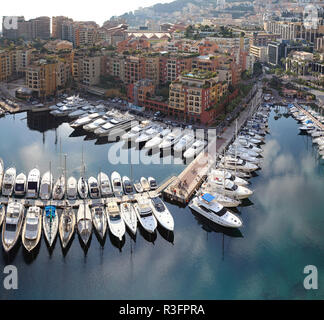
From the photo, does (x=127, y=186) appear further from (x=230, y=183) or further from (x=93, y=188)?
(x=230, y=183)

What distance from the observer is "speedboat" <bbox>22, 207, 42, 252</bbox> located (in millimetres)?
23344

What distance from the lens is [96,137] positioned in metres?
41.0

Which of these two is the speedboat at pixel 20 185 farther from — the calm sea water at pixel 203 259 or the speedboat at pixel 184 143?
the speedboat at pixel 184 143

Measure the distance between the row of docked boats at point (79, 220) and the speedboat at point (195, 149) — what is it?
8.89 m

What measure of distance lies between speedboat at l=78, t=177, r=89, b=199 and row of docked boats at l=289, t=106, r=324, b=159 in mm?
20805

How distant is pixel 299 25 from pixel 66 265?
82.7m

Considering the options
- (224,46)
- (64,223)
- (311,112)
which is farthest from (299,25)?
(64,223)

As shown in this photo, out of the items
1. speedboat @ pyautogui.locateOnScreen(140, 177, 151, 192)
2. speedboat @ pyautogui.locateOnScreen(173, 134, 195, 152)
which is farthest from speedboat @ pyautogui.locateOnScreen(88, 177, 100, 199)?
speedboat @ pyautogui.locateOnScreen(173, 134, 195, 152)

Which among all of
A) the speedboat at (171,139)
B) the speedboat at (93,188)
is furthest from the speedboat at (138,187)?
the speedboat at (171,139)

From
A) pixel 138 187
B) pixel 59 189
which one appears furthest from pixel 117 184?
pixel 59 189

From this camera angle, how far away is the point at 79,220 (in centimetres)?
2505

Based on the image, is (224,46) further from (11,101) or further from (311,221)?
(311,221)
